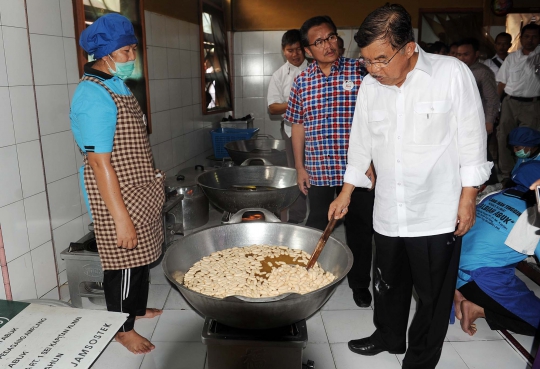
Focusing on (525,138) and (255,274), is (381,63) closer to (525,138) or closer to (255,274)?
(255,274)

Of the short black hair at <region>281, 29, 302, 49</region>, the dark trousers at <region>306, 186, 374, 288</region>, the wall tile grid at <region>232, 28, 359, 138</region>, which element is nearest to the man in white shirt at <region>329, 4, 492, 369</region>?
the dark trousers at <region>306, 186, 374, 288</region>

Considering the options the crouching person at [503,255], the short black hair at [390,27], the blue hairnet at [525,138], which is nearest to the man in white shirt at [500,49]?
the blue hairnet at [525,138]

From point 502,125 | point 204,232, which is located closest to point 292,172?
point 204,232

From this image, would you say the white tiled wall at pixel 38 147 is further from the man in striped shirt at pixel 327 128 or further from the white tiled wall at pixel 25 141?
the man in striped shirt at pixel 327 128

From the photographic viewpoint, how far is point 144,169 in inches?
77.0

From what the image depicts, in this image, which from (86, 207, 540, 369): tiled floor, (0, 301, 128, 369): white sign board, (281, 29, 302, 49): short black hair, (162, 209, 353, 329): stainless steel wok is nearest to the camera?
(0, 301, 128, 369): white sign board

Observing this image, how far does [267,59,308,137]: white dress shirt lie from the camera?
3865mm

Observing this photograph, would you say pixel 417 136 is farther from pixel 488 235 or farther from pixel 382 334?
pixel 382 334

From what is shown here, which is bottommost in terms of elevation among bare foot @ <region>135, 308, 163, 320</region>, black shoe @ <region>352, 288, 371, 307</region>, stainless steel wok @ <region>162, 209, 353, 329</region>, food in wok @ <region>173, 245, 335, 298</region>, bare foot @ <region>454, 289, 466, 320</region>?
bare foot @ <region>135, 308, 163, 320</region>

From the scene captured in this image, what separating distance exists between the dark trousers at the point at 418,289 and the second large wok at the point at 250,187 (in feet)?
2.14

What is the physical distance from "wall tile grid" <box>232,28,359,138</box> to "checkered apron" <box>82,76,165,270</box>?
466 centimetres

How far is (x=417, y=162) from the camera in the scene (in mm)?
1646

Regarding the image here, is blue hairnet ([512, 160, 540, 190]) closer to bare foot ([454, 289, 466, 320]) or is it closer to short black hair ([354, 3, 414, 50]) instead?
bare foot ([454, 289, 466, 320])

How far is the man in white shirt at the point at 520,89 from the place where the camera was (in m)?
4.97
